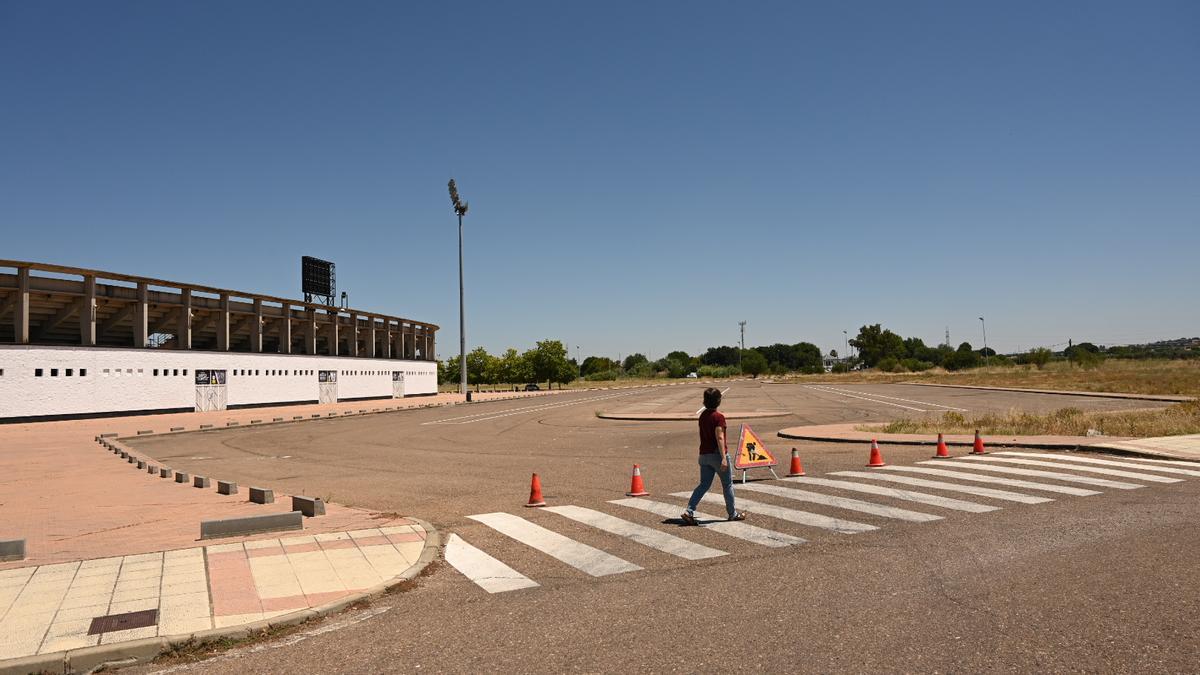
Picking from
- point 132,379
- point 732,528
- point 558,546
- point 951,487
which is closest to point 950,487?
point 951,487

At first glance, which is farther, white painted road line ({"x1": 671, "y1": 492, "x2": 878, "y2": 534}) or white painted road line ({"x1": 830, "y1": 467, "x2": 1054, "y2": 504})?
white painted road line ({"x1": 830, "y1": 467, "x2": 1054, "y2": 504})

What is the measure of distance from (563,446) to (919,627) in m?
16.4

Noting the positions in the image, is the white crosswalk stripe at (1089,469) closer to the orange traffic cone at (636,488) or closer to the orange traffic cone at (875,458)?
the orange traffic cone at (875,458)

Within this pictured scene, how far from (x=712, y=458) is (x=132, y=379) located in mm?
46502

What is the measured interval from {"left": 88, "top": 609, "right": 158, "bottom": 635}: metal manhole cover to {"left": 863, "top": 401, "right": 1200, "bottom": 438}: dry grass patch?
765 inches

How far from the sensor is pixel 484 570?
7.72 metres

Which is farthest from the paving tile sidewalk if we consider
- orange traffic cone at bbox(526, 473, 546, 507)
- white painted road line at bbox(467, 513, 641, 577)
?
orange traffic cone at bbox(526, 473, 546, 507)

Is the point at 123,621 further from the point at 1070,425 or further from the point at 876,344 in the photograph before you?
the point at 876,344

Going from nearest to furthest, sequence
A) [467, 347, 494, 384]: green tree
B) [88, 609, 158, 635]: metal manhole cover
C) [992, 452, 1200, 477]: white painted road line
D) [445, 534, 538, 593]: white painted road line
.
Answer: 1. [88, 609, 158, 635]: metal manhole cover
2. [445, 534, 538, 593]: white painted road line
3. [992, 452, 1200, 477]: white painted road line
4. [467, 347, 494, 384]: green tree

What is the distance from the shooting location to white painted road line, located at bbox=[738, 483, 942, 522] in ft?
32.1

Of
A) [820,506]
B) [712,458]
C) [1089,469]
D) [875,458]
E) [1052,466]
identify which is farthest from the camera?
[875,458]

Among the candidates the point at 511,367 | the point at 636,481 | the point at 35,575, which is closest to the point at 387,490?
the point at 636,481

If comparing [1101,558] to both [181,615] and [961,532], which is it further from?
[181,615]

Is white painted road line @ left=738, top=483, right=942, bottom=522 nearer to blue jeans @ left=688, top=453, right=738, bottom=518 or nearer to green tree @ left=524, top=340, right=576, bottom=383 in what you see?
blue jeans @ left=688, top=453, right=738, bottom=518
